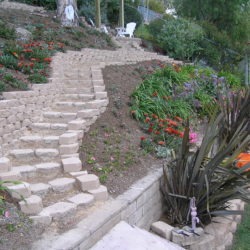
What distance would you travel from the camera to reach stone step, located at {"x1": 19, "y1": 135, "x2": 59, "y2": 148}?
4711 mm

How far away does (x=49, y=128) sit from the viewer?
202 inches

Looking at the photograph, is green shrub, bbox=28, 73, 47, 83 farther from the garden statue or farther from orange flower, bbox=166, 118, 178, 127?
the garden statue

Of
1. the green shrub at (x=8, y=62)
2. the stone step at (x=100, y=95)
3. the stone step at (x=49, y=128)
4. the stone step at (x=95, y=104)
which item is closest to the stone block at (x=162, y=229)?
the stone step at (x=49, y=128)

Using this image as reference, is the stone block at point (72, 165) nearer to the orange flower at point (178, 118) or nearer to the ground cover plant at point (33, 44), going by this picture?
the ground cover plant at point (33, 44)

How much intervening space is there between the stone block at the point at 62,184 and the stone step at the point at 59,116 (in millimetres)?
1480

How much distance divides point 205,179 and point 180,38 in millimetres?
8789

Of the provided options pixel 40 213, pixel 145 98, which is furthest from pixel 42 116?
pixel 40 213

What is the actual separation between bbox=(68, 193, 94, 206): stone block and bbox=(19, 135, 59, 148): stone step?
3.63ft

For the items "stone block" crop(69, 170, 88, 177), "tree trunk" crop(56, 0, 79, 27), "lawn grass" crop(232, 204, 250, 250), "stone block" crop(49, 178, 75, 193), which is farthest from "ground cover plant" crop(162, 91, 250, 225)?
"tree trunk" crop(56, 0, 79, 27)

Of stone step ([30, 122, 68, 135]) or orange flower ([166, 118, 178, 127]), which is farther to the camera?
orange flower ([166, 118, 178, 127])

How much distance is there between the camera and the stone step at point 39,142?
185 inches

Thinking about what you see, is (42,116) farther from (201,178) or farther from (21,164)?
(201,178)

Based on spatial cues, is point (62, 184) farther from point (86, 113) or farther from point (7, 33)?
point (7, 33)

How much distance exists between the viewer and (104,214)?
3.48 metres
